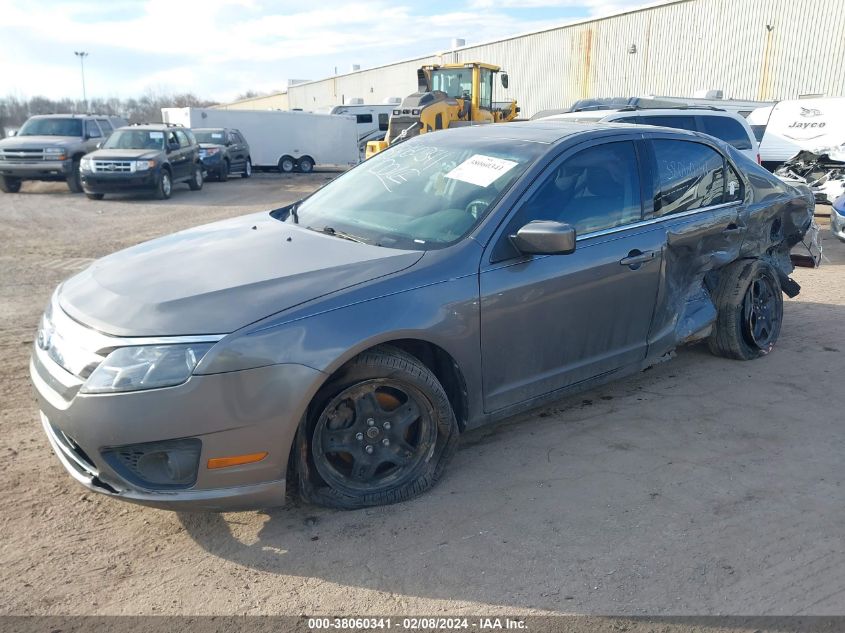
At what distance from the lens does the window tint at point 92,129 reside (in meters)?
18.9

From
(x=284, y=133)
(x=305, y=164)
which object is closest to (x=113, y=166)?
(x=284, y=133)

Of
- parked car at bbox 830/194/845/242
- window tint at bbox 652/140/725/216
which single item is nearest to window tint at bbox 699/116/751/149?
parked car at bbox 830/194/845/242

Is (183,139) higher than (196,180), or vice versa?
(183,139)

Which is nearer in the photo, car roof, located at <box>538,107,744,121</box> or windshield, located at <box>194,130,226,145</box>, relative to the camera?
car roof, located at <box>538,107,744,121</box>

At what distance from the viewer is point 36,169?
17.6 meters

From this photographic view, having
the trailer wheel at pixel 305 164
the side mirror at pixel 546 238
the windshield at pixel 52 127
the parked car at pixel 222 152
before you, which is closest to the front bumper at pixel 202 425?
the side mirror at pixel 546 238

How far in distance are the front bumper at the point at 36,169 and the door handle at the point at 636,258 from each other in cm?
1692

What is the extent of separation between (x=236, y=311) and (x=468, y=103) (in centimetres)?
1916

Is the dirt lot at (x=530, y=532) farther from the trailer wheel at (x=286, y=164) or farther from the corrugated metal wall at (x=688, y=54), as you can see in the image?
the corrugated metal wall at (x=688, y=54)

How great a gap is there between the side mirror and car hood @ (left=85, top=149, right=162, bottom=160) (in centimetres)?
1517

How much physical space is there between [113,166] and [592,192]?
15.0 metres

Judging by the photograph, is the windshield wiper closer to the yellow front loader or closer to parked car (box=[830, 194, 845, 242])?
parked car (box=[830, 194, 845, 242])

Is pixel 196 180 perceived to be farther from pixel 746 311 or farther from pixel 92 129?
pixel 746 311

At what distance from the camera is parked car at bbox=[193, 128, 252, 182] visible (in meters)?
23.3
